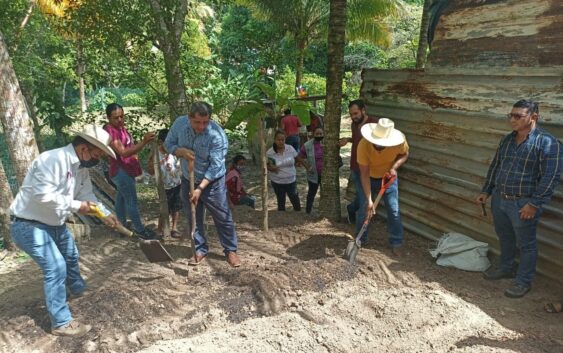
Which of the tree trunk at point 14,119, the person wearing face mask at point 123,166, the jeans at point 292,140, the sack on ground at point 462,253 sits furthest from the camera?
the jeans at point 292,140

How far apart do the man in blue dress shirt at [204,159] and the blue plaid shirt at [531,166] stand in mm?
2600

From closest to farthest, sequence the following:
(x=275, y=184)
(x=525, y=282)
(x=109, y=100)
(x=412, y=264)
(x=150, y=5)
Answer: (x=525, y=282), (x=412, y=264), (x=150, y=5), (x=275, y=184), (x=109, y=100)

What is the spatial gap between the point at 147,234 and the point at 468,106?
404 cm

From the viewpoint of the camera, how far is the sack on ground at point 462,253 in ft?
14.3

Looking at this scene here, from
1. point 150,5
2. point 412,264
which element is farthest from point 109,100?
point 412,264

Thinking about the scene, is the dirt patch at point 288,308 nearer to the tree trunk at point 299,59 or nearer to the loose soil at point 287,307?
the loose soil at point 287,307

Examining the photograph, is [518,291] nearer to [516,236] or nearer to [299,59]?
[516,236]

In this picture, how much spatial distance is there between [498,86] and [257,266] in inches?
120

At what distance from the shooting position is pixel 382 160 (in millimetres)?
4484

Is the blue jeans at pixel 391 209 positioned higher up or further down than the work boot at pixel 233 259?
higher up

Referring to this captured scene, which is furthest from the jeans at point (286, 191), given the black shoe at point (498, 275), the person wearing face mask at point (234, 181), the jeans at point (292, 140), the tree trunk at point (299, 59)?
the tree trunk at point (299, 59)

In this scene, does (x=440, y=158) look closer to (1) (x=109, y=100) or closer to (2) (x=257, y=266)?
(2) (x=257, y=266)

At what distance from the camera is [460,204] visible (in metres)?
4.74

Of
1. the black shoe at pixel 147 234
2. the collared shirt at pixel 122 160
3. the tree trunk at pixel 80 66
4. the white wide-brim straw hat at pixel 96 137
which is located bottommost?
the black shoe at pixel 147 234
